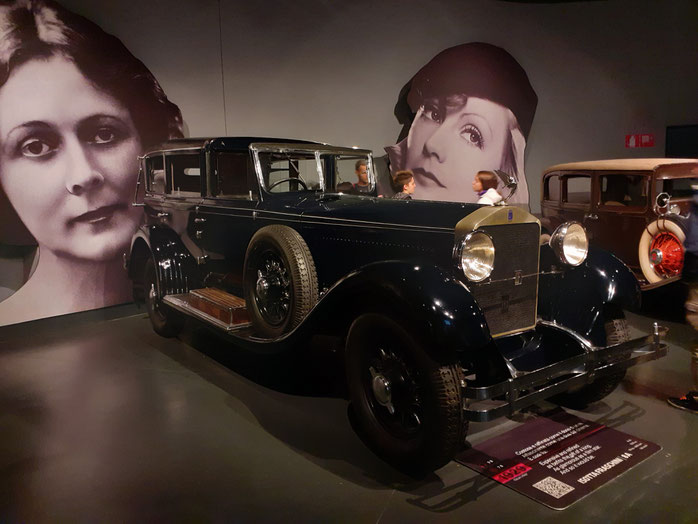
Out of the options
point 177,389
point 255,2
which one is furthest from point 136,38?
point 177,389

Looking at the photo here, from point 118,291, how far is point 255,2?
3670 millimetres

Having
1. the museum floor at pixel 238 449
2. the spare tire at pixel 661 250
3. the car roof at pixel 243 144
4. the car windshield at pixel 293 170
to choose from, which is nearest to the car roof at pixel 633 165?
the spare tire at pixel 661 250

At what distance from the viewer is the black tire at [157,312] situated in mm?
4965

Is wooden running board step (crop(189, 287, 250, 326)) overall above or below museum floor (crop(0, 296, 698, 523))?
above

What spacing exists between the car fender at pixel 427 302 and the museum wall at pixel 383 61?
4088mm

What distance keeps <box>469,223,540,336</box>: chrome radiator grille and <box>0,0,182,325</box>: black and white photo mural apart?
4.27m

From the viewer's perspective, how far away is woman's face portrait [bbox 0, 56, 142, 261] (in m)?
5.08

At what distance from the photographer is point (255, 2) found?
20.9 ft

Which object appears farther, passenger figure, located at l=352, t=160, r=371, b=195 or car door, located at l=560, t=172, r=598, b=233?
car door, located at l=560, t=172, r=598, b=233

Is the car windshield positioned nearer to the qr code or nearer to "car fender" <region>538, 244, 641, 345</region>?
"car fender" <region>538, 244, 641, 345</region>

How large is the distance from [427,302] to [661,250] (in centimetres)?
421

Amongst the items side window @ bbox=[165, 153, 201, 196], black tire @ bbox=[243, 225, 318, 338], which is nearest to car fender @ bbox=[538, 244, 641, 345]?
black tire @ bbox=[243, 225, 318, 338]

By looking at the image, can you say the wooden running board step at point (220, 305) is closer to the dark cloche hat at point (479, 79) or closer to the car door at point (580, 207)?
the car door at point (580, 207)

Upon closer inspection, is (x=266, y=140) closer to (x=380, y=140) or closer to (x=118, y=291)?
(x=118, y=291)
